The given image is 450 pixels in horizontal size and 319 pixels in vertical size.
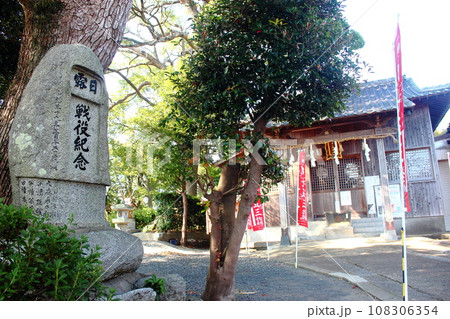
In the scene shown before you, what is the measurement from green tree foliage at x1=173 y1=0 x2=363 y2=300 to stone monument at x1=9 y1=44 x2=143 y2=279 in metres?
1.44

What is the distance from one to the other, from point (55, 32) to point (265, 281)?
6.25 m

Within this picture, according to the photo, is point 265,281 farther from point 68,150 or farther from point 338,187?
point 338,187

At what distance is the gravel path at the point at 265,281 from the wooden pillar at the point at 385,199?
430 cm

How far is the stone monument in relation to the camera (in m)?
4.15

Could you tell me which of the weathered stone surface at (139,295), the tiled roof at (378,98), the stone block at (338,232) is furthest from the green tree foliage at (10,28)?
the stone block at (338,232)

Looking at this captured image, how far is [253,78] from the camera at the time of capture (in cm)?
502

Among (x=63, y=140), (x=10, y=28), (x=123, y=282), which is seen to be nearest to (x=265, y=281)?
(x=123, y=282)

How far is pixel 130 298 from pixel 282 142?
1012 cm

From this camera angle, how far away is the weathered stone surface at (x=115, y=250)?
13.7ft

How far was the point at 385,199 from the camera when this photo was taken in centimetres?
1145

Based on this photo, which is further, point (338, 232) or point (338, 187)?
point (338, 187)

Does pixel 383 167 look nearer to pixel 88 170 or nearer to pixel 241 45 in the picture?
pixel 241 45

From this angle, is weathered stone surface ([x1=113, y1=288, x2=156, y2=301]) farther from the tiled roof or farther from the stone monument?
the tiled roof

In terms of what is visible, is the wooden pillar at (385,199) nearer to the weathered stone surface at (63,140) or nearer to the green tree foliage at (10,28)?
the weathered stone surface at (63,140)
